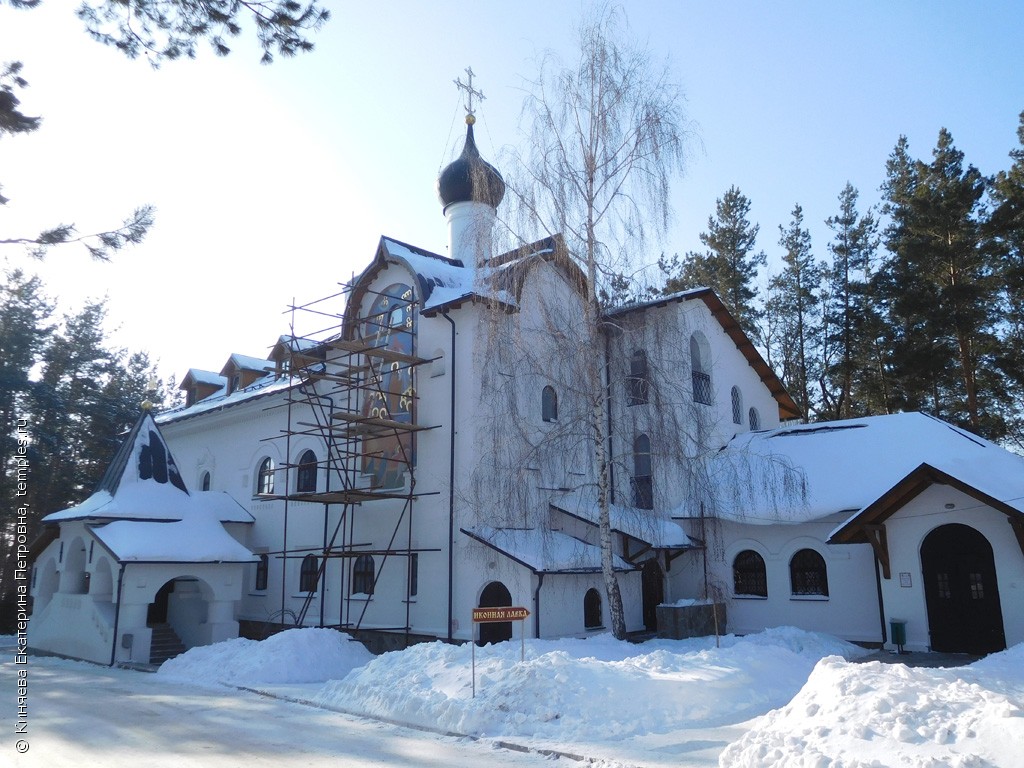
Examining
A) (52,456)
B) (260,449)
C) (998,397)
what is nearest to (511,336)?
(260,449)

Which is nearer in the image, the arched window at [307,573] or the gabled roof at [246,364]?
the arched window at [307,573]

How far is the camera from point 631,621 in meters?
18.7

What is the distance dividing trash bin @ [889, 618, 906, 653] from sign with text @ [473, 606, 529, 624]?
28.5 feet

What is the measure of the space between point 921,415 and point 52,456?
95.5 feet

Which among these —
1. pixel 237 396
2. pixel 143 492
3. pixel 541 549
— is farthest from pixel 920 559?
pixel 237 396

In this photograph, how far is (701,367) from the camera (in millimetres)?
22156

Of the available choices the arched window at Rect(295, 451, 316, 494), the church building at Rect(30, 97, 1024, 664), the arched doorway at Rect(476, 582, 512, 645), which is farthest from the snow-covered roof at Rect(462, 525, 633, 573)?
the arched window at Rect(295, 451, 316, 494)

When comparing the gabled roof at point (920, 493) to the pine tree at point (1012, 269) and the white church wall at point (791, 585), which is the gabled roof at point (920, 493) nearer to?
the white church wall at point (791, 585)

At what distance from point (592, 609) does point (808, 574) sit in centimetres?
500

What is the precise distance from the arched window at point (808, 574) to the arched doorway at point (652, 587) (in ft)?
10.0

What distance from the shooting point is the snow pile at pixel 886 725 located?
21.8 ft

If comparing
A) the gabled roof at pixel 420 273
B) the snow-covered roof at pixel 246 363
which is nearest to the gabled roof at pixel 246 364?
the snow-covered roof at pixel 246 363

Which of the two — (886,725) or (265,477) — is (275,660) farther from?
(886,725)

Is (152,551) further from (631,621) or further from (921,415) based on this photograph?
(921,415)
